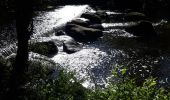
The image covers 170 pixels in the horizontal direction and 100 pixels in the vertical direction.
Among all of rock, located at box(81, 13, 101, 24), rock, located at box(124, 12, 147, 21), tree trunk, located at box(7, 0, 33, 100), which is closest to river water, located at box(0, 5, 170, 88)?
rock, located at box(81, 13, 101, 24)

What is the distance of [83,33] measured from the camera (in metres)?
34.1

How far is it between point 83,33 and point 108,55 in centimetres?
596

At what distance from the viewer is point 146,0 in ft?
172

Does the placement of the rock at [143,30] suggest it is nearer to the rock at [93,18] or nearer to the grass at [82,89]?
the rock at [93,18]

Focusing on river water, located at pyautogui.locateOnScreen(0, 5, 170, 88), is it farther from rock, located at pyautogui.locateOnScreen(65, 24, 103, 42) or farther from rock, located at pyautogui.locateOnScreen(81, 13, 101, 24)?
rock, located at pyautogui.locateOnScreen(81, 13, 101, 24)

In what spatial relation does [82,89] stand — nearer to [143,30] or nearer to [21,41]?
[21,41]

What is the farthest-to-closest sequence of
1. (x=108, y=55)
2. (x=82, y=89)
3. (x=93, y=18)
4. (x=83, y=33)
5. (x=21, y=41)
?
(x=93, y=18) → (x=83, y=33) → (x=108, y=55) → (x=21, y=41) → (x=82, y=89)

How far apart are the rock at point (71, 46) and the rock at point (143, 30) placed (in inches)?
319

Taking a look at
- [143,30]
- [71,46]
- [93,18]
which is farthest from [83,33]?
[143,30]

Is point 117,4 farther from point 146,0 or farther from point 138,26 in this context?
point 138,26

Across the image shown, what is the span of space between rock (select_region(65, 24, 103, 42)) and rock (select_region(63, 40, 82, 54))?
2.05 m

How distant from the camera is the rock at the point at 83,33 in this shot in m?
33.8

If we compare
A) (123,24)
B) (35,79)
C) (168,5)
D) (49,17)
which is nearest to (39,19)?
(49,17)

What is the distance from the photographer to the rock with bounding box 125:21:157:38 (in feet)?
119
